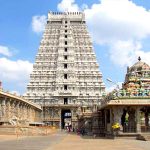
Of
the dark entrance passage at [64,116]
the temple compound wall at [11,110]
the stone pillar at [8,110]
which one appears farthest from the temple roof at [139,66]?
the dark entrance passage at [64,116]


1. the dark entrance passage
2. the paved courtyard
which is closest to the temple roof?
the paved courtyard

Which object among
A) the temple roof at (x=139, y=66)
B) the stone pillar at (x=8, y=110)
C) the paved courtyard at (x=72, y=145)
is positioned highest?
the temple roof at (x=139, y=66)

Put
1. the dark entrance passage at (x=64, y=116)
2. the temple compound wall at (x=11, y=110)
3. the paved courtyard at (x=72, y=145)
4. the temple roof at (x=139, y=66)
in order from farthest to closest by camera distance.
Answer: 1. the dark entrance passage at (x=64, y=116)
2. the temple roof at (x=139, y=66)
3. the temple compound wall at (x=11, y=110)
4. the paved courtyard at (x=72, y=145)

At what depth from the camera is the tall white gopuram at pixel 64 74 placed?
97.9 metres

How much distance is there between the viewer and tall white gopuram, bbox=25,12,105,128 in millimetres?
97863

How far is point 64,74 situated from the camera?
101625mm

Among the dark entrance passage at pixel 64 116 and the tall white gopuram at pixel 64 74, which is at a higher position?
the tall white gopuram at pixel 64 74

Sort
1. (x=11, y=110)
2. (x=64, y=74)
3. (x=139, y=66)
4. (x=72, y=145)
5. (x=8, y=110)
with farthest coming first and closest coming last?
(x=64, y=74) → (x=139, y=66) → (x=11, y=110) → (x=8, y=110) → (x=72, y=145)

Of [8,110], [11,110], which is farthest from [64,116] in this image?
[8,110]

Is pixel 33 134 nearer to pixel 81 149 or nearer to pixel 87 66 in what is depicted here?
pixel 81 149

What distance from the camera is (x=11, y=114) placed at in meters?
54.3

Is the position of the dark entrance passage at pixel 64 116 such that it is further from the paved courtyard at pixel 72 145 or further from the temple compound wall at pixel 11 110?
the paved courtyard at pixel 72 145

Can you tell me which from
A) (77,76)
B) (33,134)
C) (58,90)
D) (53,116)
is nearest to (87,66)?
(77,76)

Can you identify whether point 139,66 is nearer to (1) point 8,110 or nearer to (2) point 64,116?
(1) point 8,110
